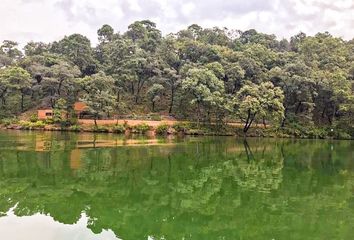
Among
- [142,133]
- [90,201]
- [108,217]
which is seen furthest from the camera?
[142,133]

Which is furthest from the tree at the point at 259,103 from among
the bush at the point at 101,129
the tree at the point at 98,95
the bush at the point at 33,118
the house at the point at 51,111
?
the bush at the point at 33,118

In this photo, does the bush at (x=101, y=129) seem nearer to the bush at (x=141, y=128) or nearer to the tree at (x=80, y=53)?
the bush at (x=141, y=128)

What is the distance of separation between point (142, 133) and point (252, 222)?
118 ft

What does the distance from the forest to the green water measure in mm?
22795

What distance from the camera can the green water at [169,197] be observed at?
34.9ft

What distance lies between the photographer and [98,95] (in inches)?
1885

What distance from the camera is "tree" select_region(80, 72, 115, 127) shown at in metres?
47.6

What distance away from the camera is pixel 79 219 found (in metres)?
11.4

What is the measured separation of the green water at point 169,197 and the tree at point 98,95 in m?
22.1

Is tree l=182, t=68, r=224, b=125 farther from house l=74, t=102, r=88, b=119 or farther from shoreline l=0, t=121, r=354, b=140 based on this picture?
house l=74, t=102, r=88, b=119

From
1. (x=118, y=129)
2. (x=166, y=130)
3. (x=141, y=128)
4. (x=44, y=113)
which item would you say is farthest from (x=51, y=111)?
(x=166, y=130)

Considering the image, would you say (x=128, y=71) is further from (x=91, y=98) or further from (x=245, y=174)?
(x=245, y=174)

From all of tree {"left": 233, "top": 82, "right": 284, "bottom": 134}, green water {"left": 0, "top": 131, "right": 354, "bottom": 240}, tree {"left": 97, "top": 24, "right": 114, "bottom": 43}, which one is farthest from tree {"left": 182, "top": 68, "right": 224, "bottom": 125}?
tree {"left": 97, "top": 24, "right": 114, "bottom": 43}

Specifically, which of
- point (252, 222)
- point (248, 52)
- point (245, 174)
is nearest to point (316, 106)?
point (248, 52)
